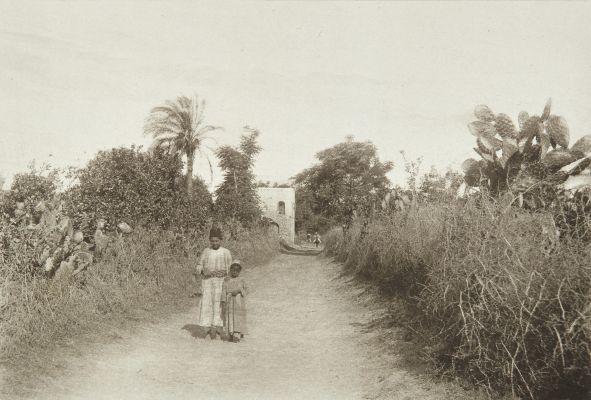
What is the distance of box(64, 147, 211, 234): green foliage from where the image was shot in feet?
37.3

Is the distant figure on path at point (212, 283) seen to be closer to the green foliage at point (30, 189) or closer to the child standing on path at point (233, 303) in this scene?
the child standing on path at point (233, 303)

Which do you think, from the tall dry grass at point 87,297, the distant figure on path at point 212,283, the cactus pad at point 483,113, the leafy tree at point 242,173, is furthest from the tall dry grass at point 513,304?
the leafy tree at point 242,173

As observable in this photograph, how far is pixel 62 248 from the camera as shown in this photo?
7836mm

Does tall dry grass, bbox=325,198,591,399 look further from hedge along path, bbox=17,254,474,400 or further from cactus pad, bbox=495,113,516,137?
cactus pad, bbox=495,113,516,137

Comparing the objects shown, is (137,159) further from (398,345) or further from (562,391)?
(562,391)

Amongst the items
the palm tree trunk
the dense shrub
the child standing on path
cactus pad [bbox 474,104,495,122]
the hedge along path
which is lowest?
the hedge along path

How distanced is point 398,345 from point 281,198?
4664cm

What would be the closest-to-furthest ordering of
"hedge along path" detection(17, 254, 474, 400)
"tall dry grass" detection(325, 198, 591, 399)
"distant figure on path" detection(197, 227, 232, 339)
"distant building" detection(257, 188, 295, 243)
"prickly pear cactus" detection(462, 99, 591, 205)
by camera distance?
"tall dry grass" detection(325, 198, 591, 399)
"hedge along path" detection(17, 254, 474, 400)
"prickly pear cactus" detection(462, 99, 591, 205)
"distant figure on path" detection(197, 227, 232, 339)
"distant building" detection(257, 188, 295, 243)

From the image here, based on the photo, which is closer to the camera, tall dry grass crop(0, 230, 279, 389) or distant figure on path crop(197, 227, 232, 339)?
tall dry grass crop(0, 230, 279, 389)

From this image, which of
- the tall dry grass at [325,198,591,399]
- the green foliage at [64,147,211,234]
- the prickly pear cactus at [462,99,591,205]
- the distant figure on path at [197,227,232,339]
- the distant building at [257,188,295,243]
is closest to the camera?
the tall dry grass at [325,198,591,399]

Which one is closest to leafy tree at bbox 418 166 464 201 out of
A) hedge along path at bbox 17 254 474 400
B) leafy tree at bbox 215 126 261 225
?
hedge along path at bbox 17 254 474 400

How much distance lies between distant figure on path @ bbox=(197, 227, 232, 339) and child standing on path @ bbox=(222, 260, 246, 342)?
0.09 metres

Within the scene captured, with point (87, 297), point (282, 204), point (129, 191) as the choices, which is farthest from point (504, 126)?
point (282, 204)

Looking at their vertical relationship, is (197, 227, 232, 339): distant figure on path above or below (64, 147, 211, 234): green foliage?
below
